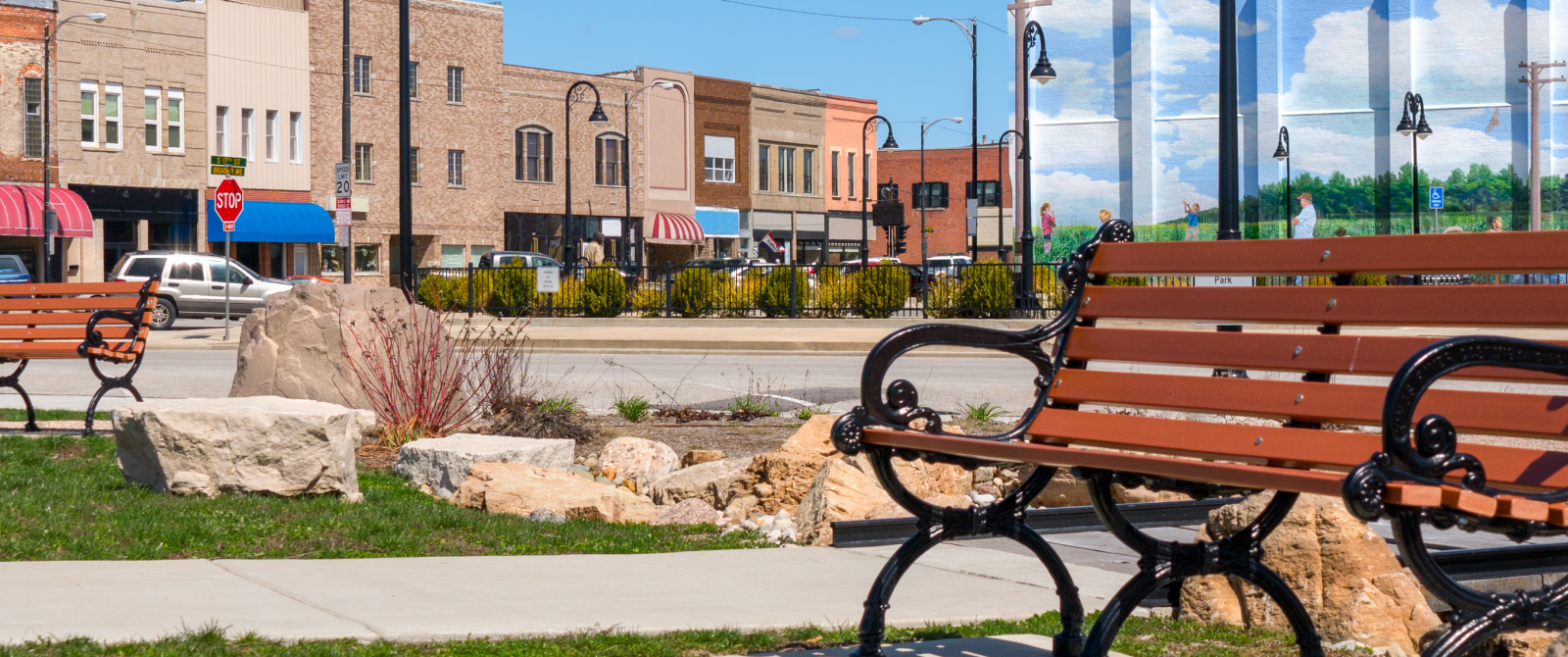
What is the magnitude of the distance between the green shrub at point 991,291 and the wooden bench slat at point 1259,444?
24630 mm

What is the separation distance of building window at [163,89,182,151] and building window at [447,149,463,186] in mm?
11319

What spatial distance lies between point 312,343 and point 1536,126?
134 feet

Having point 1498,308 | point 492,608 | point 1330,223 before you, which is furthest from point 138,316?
point 1330,223

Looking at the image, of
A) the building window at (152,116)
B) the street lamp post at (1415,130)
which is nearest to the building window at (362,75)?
the building window at (152,116)

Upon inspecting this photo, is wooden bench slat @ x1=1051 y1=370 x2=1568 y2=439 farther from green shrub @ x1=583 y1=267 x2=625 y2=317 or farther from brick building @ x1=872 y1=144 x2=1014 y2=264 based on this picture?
brick building @ x1=872 y1=144 x2=1014 y2=264

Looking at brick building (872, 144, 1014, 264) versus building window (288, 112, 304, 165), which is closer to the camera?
building window (288, 112, 304, 165)

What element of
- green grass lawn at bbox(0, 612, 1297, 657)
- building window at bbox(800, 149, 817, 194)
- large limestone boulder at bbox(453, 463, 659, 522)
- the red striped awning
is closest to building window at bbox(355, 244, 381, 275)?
the red striped awning

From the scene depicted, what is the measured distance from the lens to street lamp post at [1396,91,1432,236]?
3744 centimetres

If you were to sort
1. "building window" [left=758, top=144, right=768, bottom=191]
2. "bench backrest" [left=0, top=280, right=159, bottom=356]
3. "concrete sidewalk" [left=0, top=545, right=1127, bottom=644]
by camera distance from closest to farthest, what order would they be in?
"concrete sidewalk" [left=0, top=545, right=1127, bottom=644] → "bench backrest" [left=0, top=280, right=159, bottom=356] → "building window" [left=758, top=144, right=768, bottom=191]

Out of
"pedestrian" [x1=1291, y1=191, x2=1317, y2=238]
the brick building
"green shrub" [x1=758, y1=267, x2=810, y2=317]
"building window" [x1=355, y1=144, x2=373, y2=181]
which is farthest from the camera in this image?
the brick building

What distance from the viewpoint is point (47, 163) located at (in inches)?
1596

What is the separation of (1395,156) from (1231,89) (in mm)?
33843

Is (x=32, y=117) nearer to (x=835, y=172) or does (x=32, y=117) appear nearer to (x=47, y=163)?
(x=47, y=163)

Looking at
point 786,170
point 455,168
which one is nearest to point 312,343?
point 455,168
